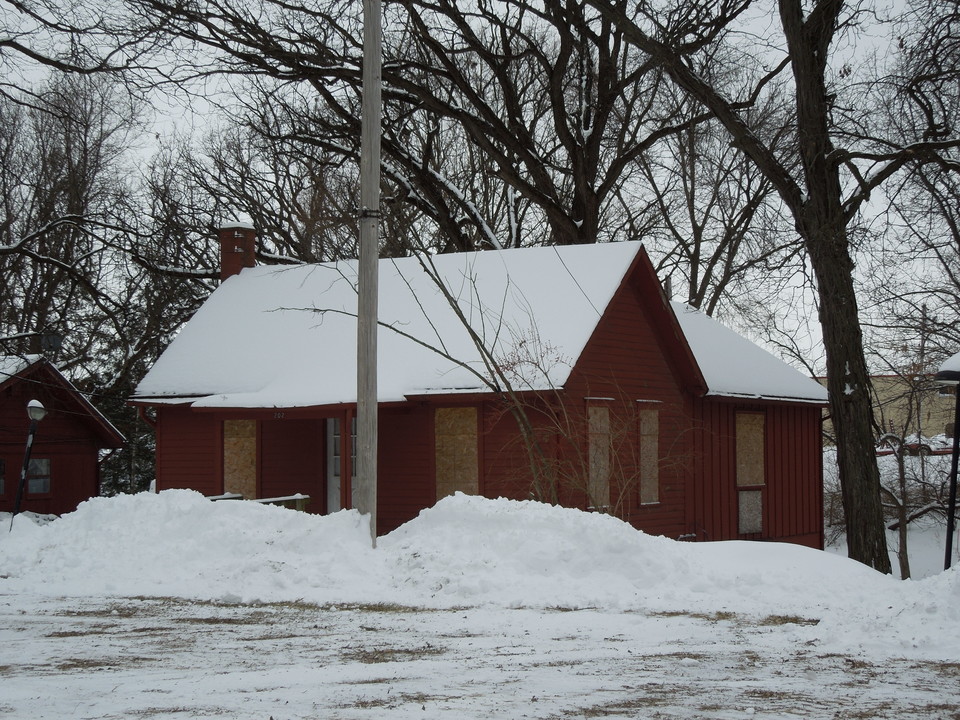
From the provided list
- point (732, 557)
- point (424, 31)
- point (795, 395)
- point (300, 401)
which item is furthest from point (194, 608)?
point (424, 31)

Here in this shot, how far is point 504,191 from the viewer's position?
113 ft

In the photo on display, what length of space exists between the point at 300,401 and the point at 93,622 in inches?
375

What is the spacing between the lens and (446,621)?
970 centimetres

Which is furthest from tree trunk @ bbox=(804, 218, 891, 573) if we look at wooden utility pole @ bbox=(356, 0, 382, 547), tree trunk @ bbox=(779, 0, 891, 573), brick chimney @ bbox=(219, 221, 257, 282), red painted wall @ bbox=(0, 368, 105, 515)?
red painted wall @ bbox=(0, 368, 105, 515)

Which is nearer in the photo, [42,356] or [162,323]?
[42,356]

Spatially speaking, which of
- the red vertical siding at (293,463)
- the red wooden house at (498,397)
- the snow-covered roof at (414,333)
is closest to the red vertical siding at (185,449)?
the red wooden house at (498,397)

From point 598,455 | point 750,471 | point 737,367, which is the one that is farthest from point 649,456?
point 737,367

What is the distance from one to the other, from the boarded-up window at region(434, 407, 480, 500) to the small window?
13180 millimetres

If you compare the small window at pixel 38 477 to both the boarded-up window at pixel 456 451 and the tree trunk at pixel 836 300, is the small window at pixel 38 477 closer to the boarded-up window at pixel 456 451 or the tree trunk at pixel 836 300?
the boarded-up window at pixel 456 451

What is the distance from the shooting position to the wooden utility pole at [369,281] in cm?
1253

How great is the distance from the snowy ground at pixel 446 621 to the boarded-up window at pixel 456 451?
5.78 metres

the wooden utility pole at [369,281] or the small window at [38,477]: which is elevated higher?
the wooden utility pole at [369,281]

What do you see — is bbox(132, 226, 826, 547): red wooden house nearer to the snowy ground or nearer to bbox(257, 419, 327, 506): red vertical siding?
bbox(257, 419, 327, 506): red vertical siding

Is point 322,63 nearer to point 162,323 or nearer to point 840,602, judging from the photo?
point 162,323
